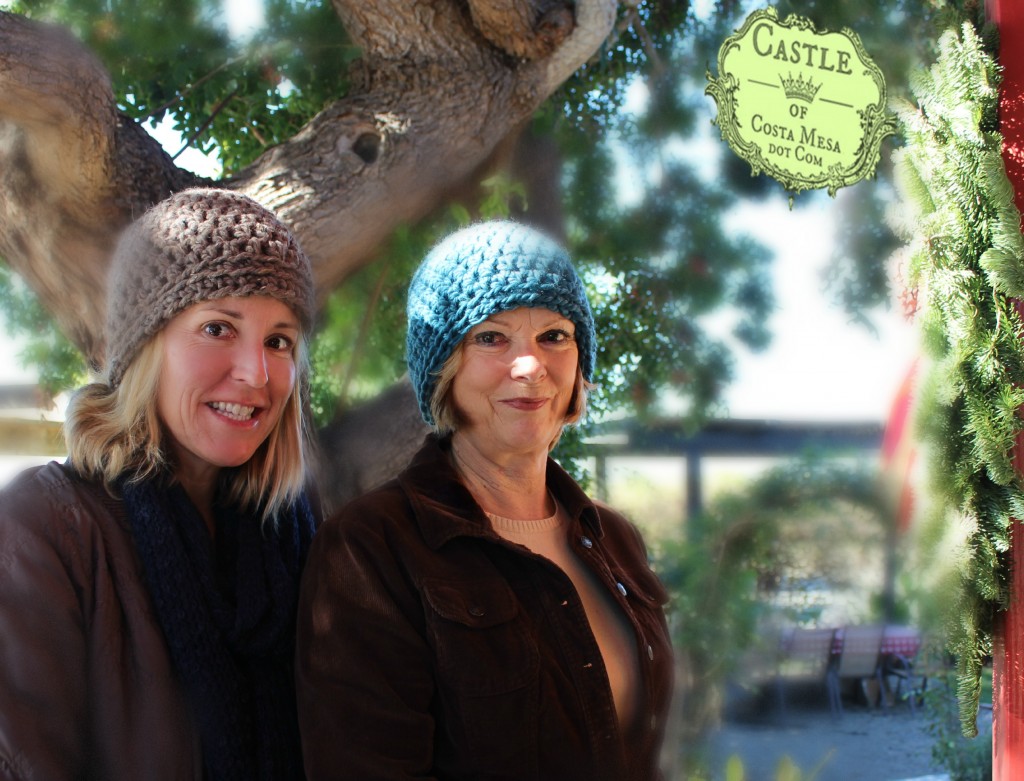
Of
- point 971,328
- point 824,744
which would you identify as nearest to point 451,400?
point 971,328

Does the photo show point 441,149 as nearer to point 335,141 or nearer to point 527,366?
point 335,141

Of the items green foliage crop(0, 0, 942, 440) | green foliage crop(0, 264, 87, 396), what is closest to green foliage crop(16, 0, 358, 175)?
green foliage crop(0, 264, 87, 396)

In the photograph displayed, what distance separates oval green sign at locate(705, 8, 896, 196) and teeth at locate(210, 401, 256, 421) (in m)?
1.81

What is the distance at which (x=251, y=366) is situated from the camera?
1.40 m

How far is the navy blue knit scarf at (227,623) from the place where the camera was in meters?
1.32

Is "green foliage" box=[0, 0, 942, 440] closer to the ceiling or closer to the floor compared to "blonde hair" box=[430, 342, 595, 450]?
closer to the ceiling

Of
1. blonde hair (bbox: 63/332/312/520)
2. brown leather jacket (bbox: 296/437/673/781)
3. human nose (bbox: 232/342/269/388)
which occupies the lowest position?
brown leather jacket (bbox: 296/437/673/781)

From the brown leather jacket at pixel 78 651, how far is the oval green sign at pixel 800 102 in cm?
207

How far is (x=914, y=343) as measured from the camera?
2768 millimetres

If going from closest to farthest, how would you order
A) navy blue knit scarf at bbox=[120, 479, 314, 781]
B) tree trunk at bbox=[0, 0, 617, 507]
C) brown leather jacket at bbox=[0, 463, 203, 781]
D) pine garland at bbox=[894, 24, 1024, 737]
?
brown leather jacket at bbox=[0, 463, 203, 781]
navy blue knit scarf at bbox=[120, 479, 314, 781]
tree trunk at bbox=[0, 0, 617, 507]
pine garland at bbox=[894, 24, 1024, 737]

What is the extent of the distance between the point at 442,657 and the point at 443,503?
0.23m

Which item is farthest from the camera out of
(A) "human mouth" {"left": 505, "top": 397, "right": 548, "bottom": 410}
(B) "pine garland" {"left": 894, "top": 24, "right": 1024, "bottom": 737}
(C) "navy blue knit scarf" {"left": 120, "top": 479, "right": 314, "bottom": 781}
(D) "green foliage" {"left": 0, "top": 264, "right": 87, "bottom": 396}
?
(B) "pine garland" {"left": 894, "top": 24, "right": 1024, "bottom": 737}

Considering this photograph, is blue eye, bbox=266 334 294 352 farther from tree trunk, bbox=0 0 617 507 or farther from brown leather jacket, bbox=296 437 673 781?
tree trunk, bbox=0 0 617 507

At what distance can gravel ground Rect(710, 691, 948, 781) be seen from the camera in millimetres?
2719
